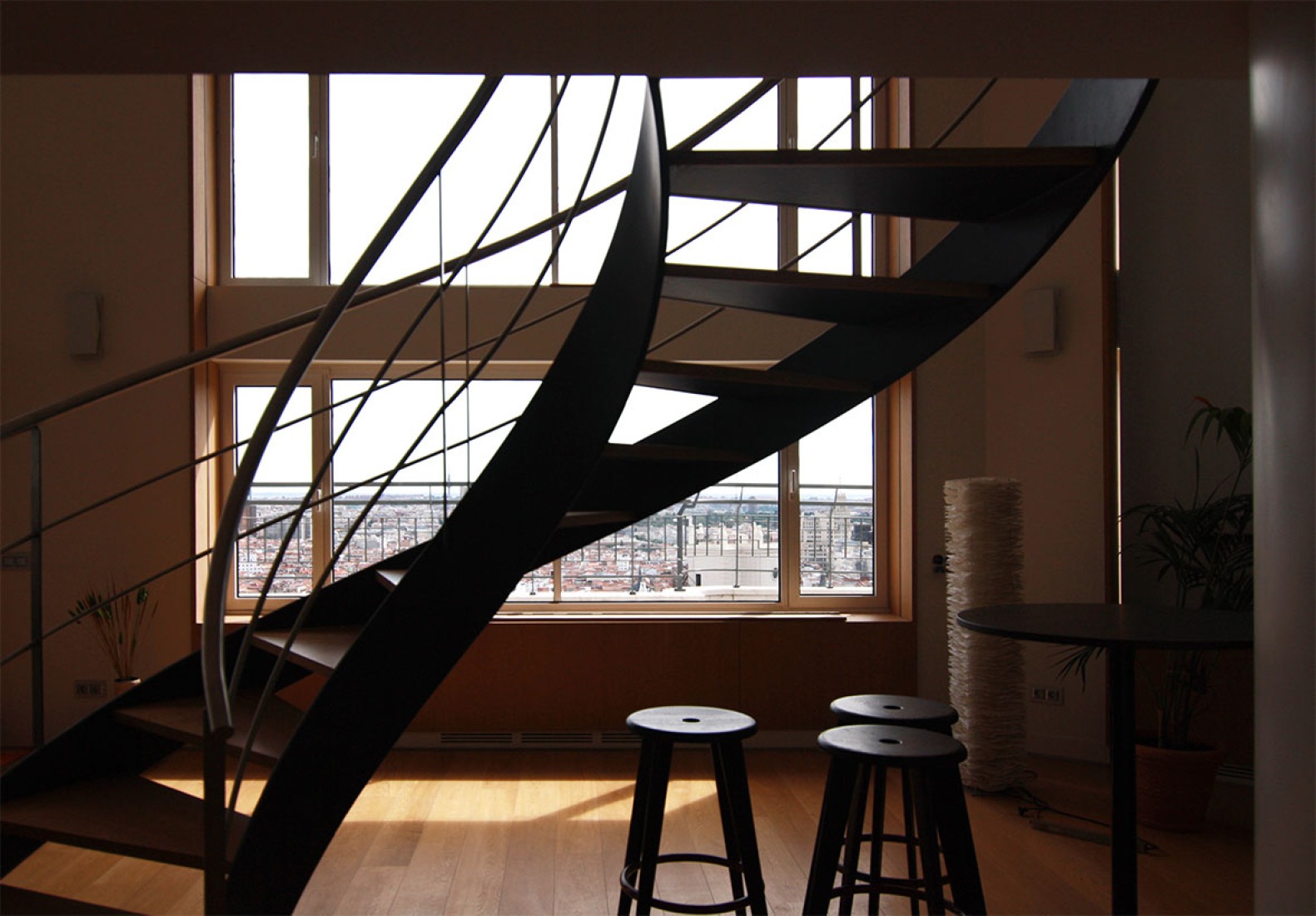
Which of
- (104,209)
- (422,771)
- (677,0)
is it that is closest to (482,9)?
(677,0)

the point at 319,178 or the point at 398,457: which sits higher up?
the point at 319,178

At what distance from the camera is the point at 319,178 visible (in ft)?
19.3

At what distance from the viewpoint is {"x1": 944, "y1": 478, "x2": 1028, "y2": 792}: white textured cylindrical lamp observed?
486cm

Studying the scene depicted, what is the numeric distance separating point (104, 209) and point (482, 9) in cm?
448

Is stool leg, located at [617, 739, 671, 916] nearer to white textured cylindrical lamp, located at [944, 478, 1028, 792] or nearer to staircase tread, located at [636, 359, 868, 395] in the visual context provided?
staircase tread, located at [636, 359, 868, 395]

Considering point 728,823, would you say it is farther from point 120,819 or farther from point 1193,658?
point 1193,658

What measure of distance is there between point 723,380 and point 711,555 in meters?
3.41

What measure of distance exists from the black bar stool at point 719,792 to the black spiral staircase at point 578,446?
0.57 meters

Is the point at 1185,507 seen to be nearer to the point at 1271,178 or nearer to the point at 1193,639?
the point at 1193,639

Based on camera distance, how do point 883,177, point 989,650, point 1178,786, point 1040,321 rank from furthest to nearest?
point 1040,321 < point 989,650 < point 1178,786 < point 883,177

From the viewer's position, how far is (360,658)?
2.68 metres

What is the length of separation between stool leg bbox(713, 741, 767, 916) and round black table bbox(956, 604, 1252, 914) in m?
0.71

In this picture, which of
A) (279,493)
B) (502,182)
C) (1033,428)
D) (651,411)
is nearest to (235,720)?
(279,493)

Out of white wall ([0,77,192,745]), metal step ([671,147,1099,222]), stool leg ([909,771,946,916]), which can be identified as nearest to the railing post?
metal step ([671,147,1099,222])
